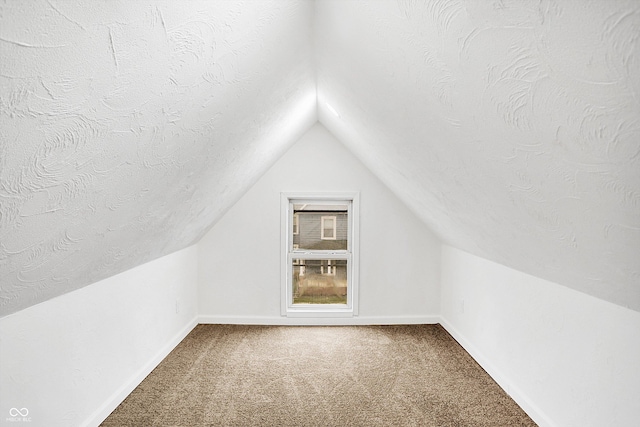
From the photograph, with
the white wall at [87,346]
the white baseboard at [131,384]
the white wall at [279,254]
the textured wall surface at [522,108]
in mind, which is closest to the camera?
the textured wall surface at [522,108]

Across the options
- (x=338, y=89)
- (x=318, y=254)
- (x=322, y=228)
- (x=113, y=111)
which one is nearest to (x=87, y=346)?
(x=113, y=111)

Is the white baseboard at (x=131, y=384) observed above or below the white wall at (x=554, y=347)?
below

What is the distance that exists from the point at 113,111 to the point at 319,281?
4.12m

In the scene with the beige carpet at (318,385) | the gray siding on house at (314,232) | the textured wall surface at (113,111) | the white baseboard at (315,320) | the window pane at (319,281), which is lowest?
the beige carpet at (318,385)

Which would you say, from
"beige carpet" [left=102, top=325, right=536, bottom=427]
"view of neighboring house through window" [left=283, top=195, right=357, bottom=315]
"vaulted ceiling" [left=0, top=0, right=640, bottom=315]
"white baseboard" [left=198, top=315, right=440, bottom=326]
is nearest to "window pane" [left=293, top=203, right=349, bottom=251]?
"view of neighboring house through window" [left=283, top=195, right=357, bottom=315]

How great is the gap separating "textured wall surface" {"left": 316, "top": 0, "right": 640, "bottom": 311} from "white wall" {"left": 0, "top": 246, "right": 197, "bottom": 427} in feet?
5.88

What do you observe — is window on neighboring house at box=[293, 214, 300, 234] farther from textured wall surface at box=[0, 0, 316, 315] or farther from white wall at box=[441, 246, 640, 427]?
textured wall surface at box=[0, 0, 316, 315]

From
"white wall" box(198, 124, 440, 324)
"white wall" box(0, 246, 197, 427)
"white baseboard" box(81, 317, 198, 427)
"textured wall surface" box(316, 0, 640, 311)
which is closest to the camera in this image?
"textured wall surface" box(316, 0, 640, 311)

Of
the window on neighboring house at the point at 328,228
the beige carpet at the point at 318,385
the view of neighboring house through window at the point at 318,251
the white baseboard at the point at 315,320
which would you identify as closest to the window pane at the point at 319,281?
the view of neighboring house through window at the point at 318,251

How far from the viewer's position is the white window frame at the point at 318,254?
187 inches

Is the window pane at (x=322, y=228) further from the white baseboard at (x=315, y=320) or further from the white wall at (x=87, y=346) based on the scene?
the white wall at (x=87, y=346)

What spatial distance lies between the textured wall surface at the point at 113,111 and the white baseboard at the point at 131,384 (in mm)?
809

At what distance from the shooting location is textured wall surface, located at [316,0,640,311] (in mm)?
852

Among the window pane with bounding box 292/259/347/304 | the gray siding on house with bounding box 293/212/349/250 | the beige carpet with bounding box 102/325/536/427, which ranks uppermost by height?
the gray siding on house with bounding box 293/212/349/250
